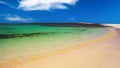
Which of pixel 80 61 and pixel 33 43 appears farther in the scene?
pixel 33 43

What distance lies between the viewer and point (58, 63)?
3.00 metres

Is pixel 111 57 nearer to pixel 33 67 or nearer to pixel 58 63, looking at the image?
pixel 58 63

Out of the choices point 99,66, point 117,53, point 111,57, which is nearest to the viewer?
point 99,66

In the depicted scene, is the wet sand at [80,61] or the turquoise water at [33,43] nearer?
the wet sand at [80,61]

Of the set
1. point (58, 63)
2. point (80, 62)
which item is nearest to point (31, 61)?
point (58, 63)

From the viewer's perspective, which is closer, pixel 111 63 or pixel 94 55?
pixel 111 63

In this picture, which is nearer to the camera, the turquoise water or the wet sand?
the wet sand

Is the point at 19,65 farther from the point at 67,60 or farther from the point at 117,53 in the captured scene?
the point at 117,53

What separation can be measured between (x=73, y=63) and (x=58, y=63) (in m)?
0.21

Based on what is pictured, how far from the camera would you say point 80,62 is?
10.00 ft

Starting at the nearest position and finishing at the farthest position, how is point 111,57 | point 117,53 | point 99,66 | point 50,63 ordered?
1. point 99,66
2. point 50,63
3. point 111,57
4. point 117,53

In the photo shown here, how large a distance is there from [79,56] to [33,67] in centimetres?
89

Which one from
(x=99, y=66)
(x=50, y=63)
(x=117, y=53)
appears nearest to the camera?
(x=99, y=66)

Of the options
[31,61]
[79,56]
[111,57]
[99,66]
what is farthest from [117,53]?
[31,61]
